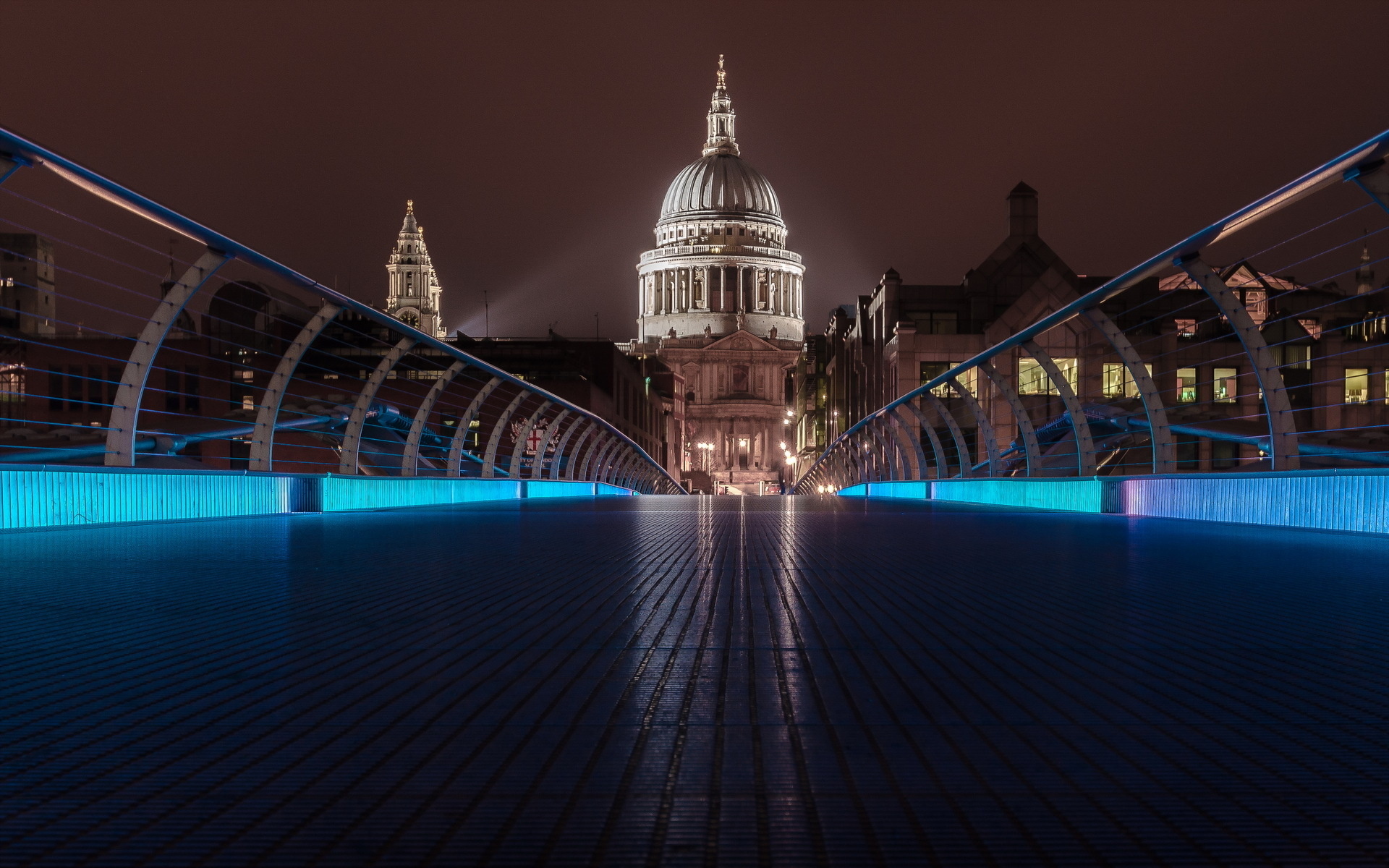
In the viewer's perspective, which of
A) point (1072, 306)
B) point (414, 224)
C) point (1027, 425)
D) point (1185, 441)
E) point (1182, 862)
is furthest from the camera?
point (414, 224)

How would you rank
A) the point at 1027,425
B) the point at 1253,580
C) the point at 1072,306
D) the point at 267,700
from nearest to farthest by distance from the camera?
the point at 267,700 < the point at 1253,580 < the point at 1072,306 < the point at 1027,425

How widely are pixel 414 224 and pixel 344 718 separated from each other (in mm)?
192098

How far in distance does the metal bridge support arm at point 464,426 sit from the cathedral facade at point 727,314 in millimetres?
122716

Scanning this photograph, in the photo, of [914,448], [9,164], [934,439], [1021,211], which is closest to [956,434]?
[934,439]

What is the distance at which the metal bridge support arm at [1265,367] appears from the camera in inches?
286

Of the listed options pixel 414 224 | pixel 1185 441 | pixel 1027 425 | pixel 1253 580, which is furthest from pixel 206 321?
pixel 414 224

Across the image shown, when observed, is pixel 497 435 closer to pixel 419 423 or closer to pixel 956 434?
pixel 419 423

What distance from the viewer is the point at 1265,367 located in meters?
7.21

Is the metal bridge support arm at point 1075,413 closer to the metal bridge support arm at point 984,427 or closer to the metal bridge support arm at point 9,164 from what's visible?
the metal bridge support arm at point 984,427

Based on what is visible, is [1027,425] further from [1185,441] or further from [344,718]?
[1185,441]

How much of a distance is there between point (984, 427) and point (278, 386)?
301 inches

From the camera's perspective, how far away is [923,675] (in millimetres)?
2754

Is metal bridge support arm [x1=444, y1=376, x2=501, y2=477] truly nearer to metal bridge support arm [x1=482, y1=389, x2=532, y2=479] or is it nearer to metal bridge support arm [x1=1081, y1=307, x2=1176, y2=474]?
metal bridge support arm [x1=482, y1=389, x2=532, y2=479]

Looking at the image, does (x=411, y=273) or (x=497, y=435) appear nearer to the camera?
(x=497, y=435)
